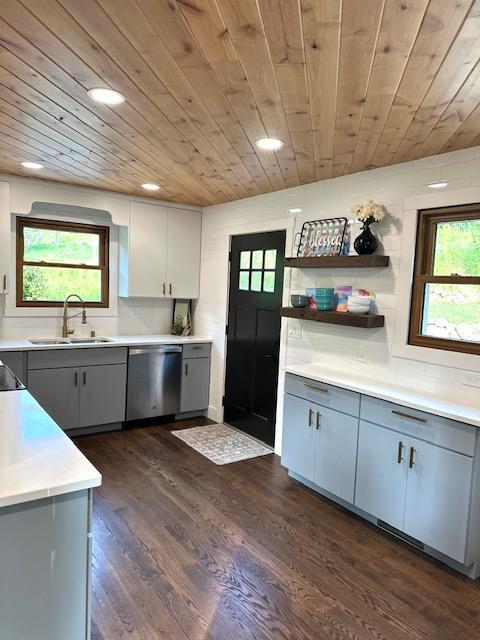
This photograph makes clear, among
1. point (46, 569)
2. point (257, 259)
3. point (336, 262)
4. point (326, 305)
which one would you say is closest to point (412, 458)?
point (326, 305)

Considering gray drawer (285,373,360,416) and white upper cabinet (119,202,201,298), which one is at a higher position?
white upper cabinet (119,202,201,298)

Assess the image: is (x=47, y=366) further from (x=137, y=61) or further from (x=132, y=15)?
(x=132, y=15)

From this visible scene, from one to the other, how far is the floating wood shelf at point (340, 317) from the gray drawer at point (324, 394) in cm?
48

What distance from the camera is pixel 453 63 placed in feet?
5.44

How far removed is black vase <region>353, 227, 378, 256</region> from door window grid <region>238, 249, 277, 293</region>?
1.10m

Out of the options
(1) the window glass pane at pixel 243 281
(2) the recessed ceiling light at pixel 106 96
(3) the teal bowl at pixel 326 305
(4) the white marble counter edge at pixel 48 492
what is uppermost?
(2) the recessed ceiling light at pixel 106 96

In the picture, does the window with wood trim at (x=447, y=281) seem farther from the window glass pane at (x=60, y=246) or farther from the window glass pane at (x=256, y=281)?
the window glass pane at (x=60, y=246)

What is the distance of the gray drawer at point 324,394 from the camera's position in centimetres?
294

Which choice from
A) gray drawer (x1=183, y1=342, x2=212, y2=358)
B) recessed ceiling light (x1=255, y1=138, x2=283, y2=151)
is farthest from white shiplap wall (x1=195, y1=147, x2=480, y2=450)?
gray drawer (x1=183, y1=342, x2=212, y2=358)

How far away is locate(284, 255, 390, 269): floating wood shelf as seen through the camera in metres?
3.07

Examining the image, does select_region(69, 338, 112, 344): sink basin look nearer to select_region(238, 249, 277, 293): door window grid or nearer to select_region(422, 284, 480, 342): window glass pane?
select_region(238, 249, 277, 293): door window grid

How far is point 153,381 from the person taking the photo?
4.58 meters

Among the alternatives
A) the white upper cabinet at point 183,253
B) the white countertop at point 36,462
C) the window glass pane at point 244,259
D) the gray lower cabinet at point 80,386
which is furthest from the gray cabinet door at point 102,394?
the white countertop at point 36,462

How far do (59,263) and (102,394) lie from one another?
1.45 metres
